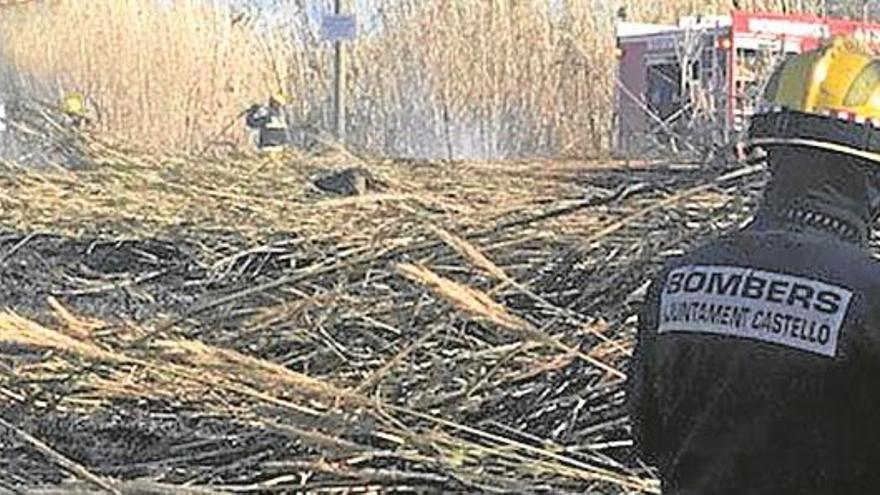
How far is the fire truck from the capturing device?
430 inches

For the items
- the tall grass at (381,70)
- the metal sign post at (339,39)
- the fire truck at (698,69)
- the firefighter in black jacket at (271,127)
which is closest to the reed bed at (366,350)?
the fire truck at (698,69)

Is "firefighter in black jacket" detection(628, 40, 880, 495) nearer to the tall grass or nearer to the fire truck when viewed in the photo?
the fire truck

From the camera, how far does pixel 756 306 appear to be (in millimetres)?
2439

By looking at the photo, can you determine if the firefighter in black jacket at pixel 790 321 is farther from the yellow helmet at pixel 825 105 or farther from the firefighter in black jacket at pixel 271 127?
the firefighter in black jacket at pixel 271 127

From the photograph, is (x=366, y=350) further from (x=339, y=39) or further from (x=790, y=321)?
(x=339, y=39)

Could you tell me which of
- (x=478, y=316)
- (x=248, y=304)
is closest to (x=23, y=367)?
(x=248, y=304)

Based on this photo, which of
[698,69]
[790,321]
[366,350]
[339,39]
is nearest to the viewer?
[790,321]

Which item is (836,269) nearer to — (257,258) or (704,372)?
(704,372)

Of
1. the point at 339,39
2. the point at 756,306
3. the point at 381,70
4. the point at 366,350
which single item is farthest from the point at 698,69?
the point at 756,306

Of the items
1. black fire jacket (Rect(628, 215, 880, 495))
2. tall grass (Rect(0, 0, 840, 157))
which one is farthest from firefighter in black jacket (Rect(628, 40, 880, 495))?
tall grass (Rect(0, 0, 840, 157))

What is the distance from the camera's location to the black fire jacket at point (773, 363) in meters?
2.38

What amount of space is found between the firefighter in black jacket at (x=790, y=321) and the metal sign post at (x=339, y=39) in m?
11.7

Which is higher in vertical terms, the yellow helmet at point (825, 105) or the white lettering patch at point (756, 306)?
the yellow helmet at point (825, 105)

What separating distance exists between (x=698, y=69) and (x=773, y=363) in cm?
1067
